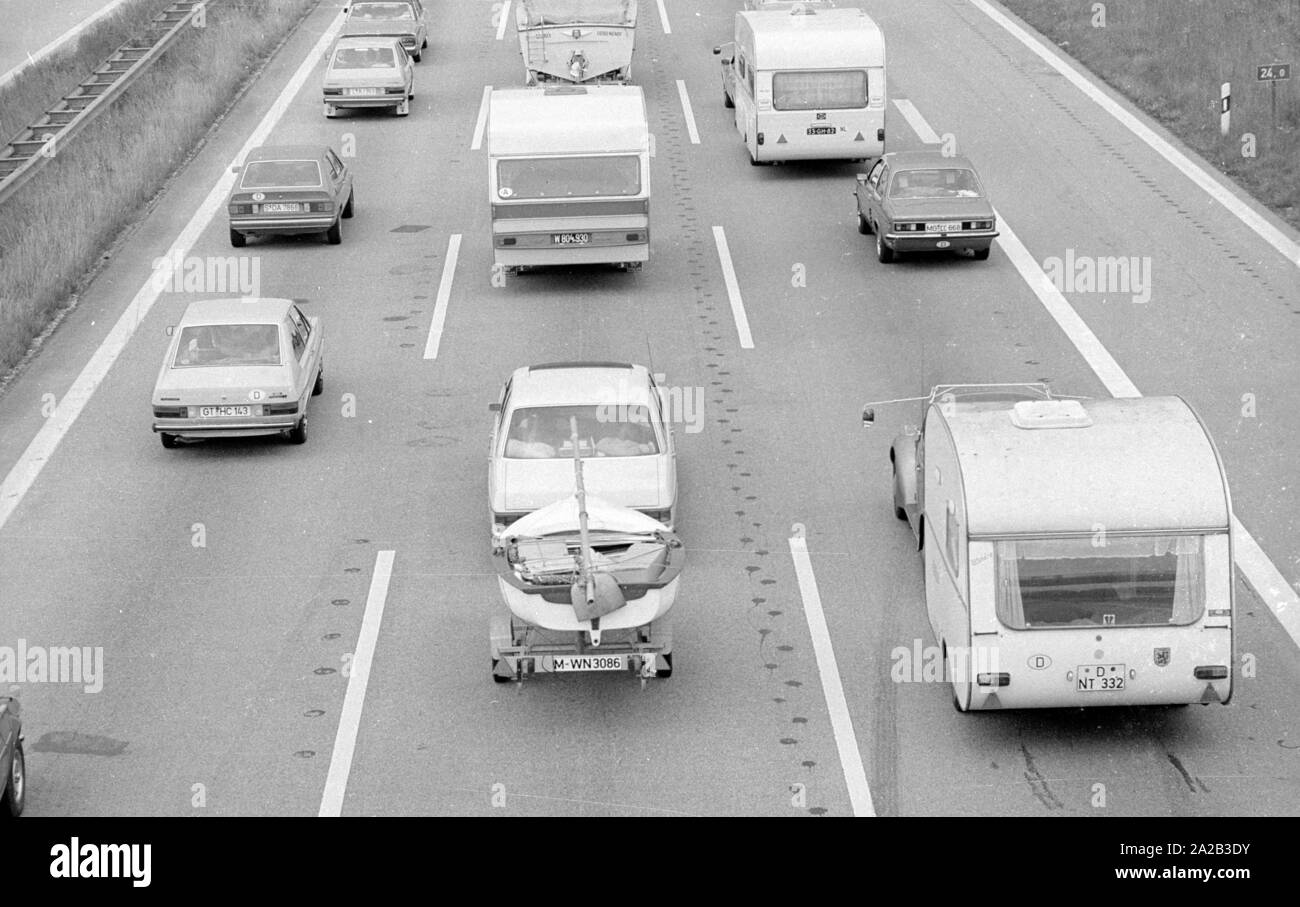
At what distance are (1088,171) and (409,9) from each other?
18.0 m

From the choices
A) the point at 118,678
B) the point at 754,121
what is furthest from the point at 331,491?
the point at 754,121

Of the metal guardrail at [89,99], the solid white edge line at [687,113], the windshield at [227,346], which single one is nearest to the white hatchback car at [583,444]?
the windshield at [227,346]

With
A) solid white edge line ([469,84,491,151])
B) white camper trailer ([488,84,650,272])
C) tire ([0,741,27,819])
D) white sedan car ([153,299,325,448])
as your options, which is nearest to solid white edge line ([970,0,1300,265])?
white camper trailer ([488,84,650,272])

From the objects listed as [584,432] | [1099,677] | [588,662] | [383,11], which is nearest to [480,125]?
[383,11]

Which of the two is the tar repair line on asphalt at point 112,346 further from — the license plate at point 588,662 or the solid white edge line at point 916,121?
the solid white edge line at point 916,121

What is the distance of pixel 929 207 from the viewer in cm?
2959

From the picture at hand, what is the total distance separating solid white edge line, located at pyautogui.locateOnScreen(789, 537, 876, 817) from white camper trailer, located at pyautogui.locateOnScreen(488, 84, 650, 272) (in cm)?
1014

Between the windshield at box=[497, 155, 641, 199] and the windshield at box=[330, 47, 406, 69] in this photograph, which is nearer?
the windshield at box=[497, 155, 641, 199]

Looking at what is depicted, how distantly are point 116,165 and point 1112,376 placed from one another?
752 inches

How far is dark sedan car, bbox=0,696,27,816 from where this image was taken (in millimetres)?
13852

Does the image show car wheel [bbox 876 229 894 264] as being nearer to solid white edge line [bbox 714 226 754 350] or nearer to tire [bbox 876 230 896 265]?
tire [bbox 876 230 896 265]

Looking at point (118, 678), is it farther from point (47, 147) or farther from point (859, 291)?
point (47, 147)

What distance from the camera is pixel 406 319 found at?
28.3m

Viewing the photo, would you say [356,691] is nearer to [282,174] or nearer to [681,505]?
[681,505]
